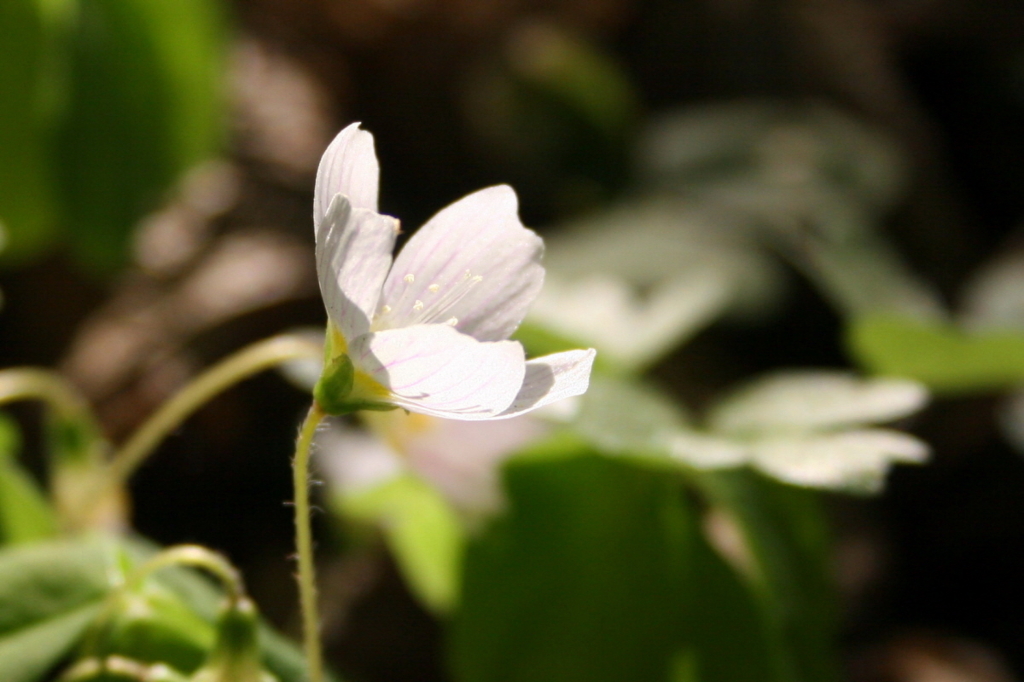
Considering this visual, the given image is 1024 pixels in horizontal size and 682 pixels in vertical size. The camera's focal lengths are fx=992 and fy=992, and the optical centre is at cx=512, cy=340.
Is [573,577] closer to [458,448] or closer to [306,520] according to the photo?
[458,448]

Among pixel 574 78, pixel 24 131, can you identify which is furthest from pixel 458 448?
pixel 574 78

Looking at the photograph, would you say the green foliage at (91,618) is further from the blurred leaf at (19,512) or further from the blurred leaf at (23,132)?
the blurred leaf at (23,132)

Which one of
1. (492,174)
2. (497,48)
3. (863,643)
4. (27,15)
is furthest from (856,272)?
(497,48)

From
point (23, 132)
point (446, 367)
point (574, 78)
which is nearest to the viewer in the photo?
point (446, 367)

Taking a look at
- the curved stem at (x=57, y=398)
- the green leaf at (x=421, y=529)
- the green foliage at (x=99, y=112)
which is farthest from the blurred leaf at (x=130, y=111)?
the green leaf at (x=421, y=529)

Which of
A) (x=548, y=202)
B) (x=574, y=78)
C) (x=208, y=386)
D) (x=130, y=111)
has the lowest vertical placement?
(x=208, y=386)

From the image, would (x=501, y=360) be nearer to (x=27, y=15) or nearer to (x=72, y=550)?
(x=72, y=550)

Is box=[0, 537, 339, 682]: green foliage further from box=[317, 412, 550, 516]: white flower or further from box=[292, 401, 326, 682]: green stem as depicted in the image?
box=[317, 412, 550, 516]: white flower
